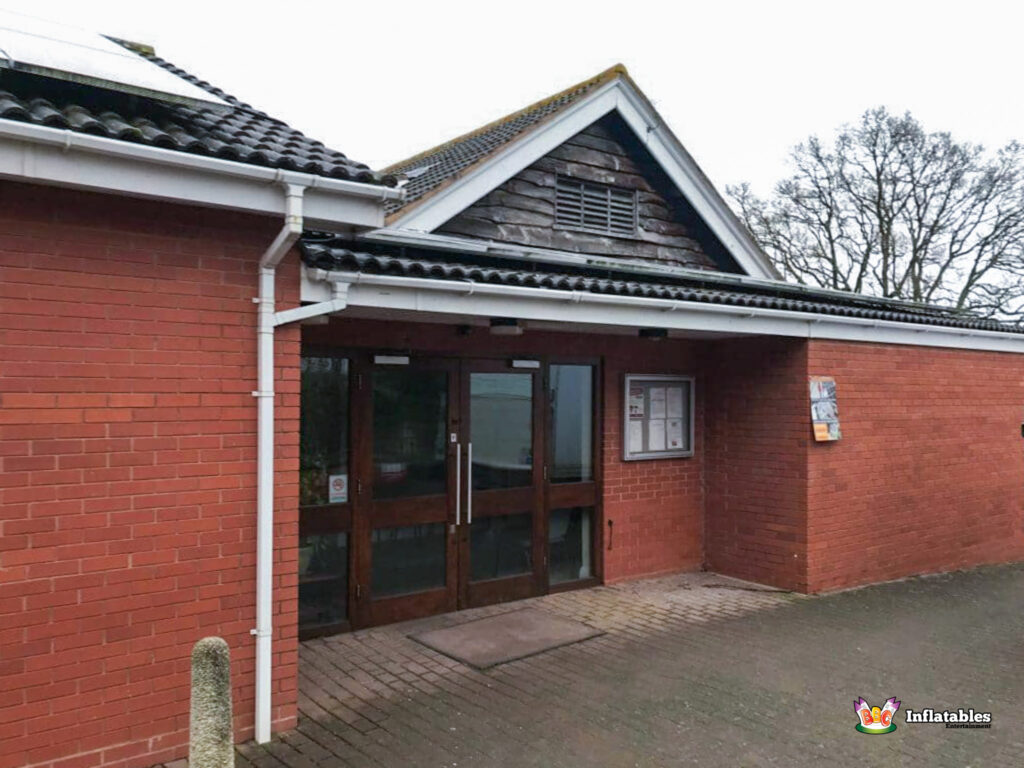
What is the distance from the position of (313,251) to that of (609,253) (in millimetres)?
4589

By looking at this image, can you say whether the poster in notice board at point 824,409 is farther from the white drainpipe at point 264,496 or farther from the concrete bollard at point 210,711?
the concrete bollard at point 210,711

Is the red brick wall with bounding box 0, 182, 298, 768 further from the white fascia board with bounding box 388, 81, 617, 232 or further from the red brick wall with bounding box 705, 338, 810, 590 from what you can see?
the red brick wall with bounding box 705, 338, 810, 590

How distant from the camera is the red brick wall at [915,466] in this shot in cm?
749

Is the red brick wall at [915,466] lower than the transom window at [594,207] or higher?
lower

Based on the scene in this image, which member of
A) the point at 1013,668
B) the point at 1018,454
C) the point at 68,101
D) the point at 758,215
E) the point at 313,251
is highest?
the point at 758,215

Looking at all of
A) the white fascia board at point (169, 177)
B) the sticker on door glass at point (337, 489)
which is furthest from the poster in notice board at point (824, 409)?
the white fascia board at point (169, 177)

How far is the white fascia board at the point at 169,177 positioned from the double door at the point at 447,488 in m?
2.13

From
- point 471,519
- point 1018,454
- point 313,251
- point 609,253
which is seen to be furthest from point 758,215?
A: point 313,251

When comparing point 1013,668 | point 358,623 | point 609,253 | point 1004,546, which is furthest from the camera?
point 1004,546

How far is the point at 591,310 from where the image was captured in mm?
5578

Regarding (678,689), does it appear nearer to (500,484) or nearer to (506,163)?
(500,484)

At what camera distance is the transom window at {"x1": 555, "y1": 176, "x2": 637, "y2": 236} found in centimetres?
825

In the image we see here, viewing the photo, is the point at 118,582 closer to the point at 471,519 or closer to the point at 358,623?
the point at 358,623

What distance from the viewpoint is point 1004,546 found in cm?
952
